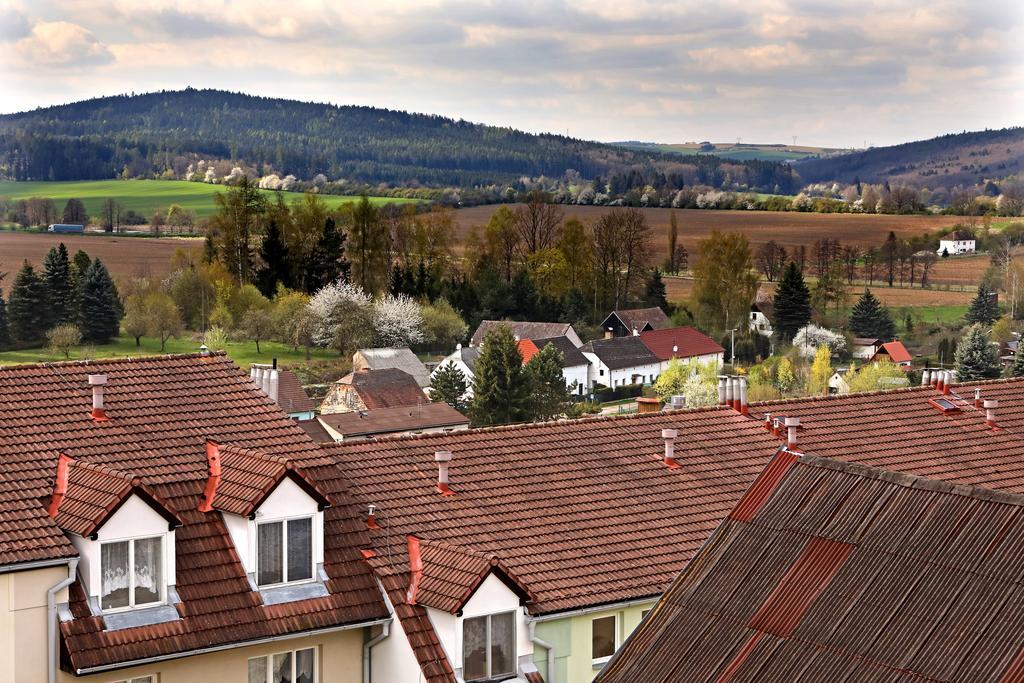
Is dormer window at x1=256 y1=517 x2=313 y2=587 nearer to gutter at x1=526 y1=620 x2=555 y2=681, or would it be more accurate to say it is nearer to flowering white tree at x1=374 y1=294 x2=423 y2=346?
gutter at x1=526 y1=620 x2=555 y2=681

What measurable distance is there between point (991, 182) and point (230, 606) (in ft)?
575

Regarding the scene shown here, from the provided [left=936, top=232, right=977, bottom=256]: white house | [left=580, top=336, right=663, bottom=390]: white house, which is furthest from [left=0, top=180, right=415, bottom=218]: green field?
[left=936, top=232, right=977, bottom=256]: white house


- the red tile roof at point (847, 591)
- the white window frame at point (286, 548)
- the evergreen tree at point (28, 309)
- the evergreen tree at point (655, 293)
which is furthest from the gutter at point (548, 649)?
the evergreen tree at point (655, 293)

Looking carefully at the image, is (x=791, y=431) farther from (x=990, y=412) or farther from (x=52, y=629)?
(x=52, y=629)

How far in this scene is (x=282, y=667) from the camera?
1675 cm

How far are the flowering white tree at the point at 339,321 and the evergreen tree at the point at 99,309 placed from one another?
1487cm

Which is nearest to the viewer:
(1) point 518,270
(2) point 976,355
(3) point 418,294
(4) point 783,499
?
(4) point 783,499

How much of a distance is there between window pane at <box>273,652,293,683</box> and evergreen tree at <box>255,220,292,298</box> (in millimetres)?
107452

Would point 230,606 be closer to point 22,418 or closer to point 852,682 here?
point 22,418

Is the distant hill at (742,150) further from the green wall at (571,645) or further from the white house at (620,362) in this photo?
the green wall at (571,645)

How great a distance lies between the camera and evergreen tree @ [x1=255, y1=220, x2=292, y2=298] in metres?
124

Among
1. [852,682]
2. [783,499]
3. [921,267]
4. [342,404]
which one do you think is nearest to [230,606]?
[783,499]

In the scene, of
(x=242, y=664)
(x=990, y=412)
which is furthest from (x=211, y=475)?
(x=990, y=412)

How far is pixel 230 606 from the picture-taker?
16.2 meters
